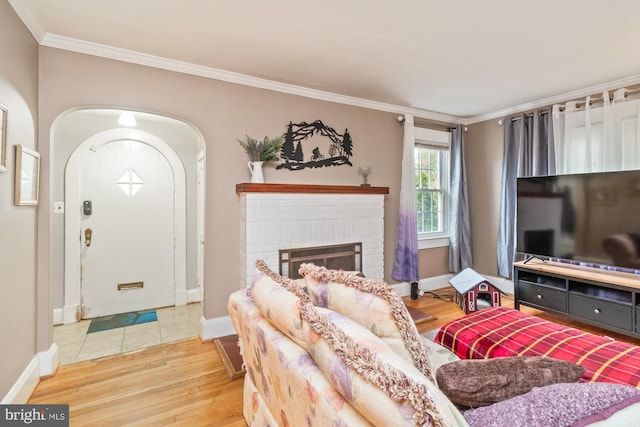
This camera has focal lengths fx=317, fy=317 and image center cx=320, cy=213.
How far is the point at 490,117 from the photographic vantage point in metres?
4.18

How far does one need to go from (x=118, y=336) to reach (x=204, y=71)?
2517 mm

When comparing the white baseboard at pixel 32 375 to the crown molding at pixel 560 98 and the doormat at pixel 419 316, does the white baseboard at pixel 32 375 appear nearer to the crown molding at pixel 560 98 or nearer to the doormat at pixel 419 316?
the doormat at pixel 419 316

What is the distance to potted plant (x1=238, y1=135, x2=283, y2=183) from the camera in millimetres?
2928

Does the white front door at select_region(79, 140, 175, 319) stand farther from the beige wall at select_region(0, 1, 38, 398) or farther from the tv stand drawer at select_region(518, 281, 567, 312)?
the tv stand drawer at select_region(518, 281, 567, 312)

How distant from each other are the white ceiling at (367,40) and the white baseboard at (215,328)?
2203mm

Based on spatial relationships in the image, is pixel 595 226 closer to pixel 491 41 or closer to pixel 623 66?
pixel 623 66

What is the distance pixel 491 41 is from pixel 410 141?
5.28ft

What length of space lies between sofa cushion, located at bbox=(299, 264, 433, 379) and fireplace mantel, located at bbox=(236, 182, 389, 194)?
5.42 feet

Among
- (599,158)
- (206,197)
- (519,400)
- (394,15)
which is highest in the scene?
(394,15)

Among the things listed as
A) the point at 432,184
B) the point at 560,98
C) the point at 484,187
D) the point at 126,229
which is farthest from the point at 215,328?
the point at 560,98

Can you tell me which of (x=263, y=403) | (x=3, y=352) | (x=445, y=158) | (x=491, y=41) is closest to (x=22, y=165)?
(x=3, y=352)

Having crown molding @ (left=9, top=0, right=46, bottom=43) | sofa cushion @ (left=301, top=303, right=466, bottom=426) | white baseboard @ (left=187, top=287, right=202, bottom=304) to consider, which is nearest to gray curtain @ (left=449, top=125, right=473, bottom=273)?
white baseboard @ (left=187, top=287, right=202, bottom=304)

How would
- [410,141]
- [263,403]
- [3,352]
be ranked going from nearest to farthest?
[263,403], [3,352], [410,141]

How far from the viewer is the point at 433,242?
4316mm
